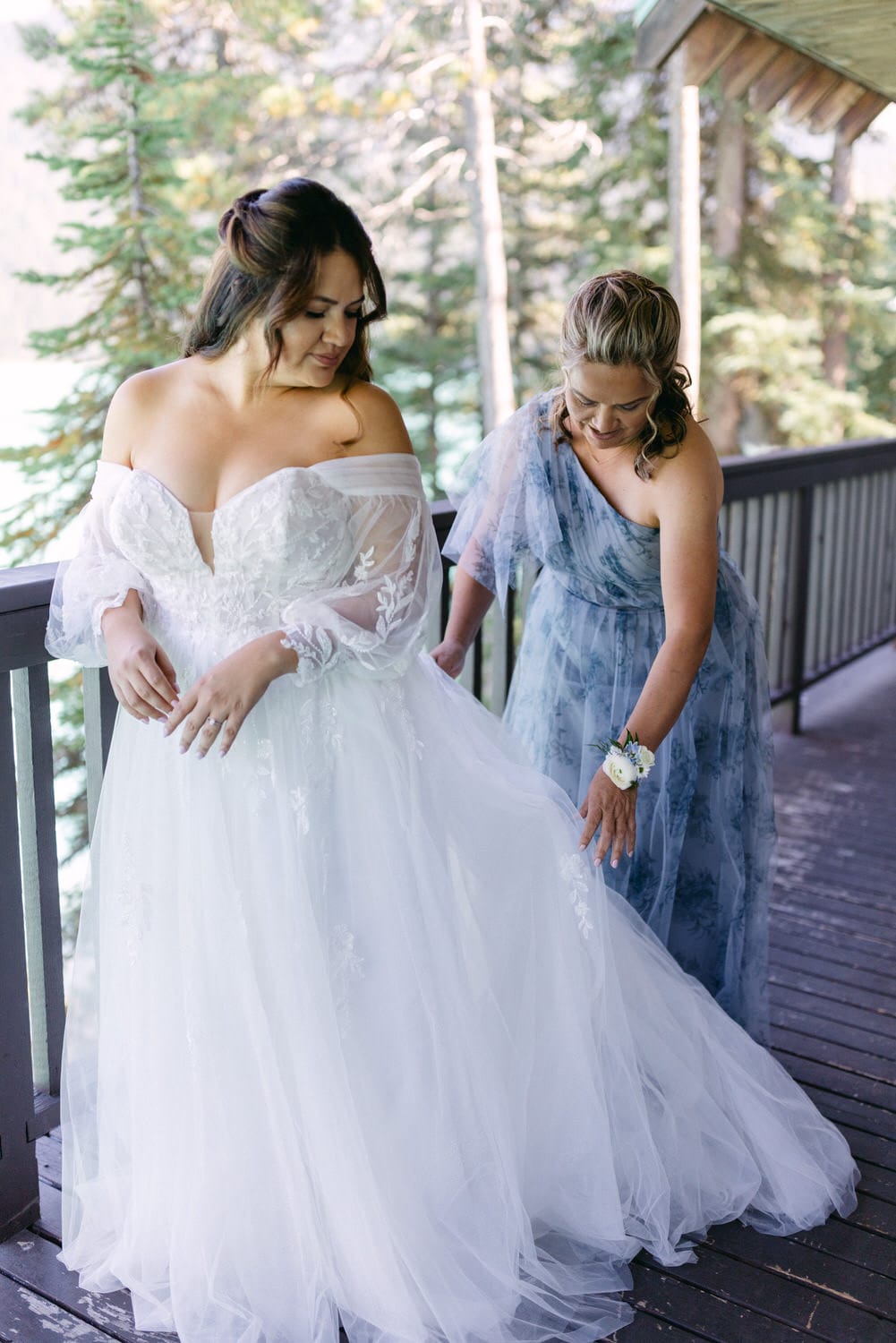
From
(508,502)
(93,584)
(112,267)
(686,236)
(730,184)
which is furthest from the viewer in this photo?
(730,184)

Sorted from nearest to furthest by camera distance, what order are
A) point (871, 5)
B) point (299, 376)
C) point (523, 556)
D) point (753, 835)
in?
point (299, 376)
point (523, 556)
point (753, 835)
point (871, 5)

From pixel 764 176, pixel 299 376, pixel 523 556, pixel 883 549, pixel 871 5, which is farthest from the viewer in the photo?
pixel 764 176

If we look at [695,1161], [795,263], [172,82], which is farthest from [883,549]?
[795,263]

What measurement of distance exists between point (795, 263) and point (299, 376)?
14415 millimetres

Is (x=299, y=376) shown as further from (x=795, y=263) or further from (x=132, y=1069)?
(x=795, y=263)

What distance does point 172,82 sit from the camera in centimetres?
1062

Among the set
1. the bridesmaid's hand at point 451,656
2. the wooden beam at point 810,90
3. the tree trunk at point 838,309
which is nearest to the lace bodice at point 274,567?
the bridesmaid's hand at point 451,656

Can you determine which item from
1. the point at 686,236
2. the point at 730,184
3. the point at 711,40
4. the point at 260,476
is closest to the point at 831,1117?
the point at 260,476

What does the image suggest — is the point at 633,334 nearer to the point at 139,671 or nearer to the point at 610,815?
the point at 610,815

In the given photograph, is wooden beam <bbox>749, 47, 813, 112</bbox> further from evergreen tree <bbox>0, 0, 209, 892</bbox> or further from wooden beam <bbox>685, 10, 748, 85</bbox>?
evergreen tree <bbox>0, 0, 209, 892</bbox>

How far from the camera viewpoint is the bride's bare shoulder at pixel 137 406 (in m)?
1.95

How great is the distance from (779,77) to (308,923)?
12.4 ft

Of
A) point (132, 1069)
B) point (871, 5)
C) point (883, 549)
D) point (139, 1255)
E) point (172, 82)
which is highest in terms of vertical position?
point (172, 82)

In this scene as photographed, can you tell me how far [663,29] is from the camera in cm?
429
